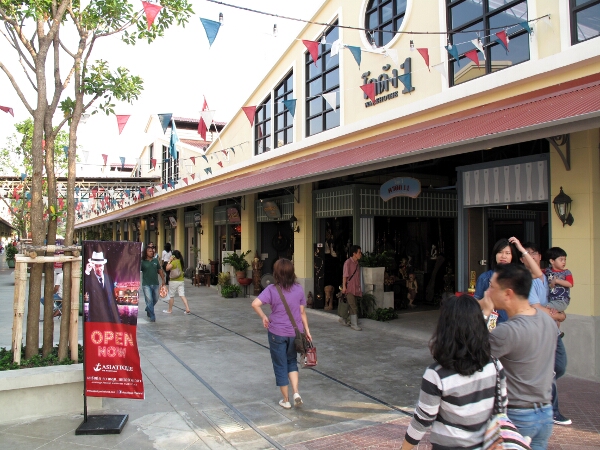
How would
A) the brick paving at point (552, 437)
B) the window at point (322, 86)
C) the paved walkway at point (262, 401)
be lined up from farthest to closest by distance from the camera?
the window at point (322, 86), the paved walkway at point (262, 401), the brick paving at point (552, 437)

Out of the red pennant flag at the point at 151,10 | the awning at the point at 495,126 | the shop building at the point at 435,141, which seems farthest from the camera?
the shop building at the point at 435,141

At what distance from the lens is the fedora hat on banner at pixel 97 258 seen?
454 centimetres

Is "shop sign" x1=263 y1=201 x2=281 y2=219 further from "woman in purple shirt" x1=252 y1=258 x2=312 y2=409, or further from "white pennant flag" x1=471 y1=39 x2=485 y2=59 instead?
"woman in purple shirt" x1=252 y1=258 x2=312 y2=409

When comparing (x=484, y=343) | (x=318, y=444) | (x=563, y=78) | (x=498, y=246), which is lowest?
(x=318, y=444)

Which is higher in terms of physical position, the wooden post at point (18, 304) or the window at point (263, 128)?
the window at point (263, 128)

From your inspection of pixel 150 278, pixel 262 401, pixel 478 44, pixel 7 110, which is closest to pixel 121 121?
pixel 7 110

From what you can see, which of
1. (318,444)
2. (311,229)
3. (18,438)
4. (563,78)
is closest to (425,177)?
(311,229)

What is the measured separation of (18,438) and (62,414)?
56 centimetres

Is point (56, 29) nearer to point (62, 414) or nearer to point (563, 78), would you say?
point (62, 414)

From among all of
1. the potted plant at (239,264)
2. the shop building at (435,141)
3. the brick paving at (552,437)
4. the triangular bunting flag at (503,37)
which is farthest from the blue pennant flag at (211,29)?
the potted plant at (239,264)

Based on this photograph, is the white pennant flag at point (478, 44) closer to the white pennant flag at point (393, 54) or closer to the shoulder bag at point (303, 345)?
the white pennant flag at point (393, 54)

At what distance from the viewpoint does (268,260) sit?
598 inches

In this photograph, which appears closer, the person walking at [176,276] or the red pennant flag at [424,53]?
the red pennant flag at [424,53]

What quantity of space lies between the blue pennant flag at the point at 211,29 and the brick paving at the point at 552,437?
605cm
